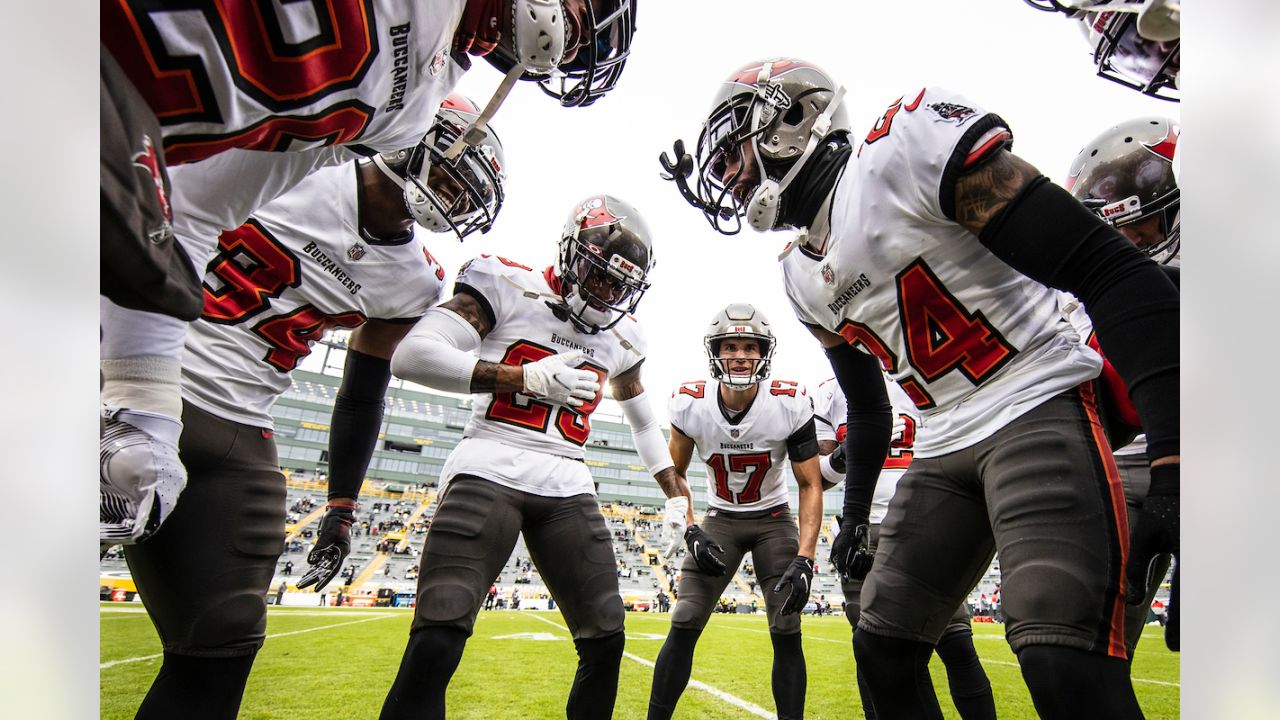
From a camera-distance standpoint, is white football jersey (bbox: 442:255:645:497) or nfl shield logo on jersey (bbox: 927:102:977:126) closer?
nfl shield logo on jersey (bbox: 927:102:977:126)

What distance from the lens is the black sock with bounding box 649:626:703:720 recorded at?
9.80 ft

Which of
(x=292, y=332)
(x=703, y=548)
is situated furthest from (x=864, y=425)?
(x=292, y=332)

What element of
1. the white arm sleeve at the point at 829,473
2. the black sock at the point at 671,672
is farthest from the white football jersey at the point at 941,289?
the white arm sleeve at the point at 829,473

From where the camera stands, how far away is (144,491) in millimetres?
887

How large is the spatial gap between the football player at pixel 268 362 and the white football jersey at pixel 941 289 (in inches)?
49.6

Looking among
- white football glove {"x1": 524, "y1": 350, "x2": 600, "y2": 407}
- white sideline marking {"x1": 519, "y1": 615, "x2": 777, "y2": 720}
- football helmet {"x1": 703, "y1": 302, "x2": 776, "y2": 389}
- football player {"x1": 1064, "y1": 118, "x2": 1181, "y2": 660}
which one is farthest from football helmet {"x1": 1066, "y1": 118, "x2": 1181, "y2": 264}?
white sideline marking {"x1": 519, "y1": 615, "x2": 777, "y2": 720}

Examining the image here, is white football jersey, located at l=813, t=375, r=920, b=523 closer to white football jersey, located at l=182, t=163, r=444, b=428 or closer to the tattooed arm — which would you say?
the tattooed arm

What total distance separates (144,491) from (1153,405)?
1444 millimetres

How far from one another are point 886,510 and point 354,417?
2.01 m

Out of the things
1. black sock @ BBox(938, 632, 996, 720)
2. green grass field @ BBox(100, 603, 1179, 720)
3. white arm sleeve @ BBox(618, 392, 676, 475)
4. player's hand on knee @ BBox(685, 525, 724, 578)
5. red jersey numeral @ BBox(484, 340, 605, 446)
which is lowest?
green grass field @ BBox(100, 603, 1179, 720)

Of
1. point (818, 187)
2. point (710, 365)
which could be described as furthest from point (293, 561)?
point (818, 187)

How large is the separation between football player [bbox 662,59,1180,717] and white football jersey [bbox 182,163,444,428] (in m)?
1.16

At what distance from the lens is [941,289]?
1.47 metres

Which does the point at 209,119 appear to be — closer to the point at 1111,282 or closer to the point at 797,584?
the point at 1111,282
